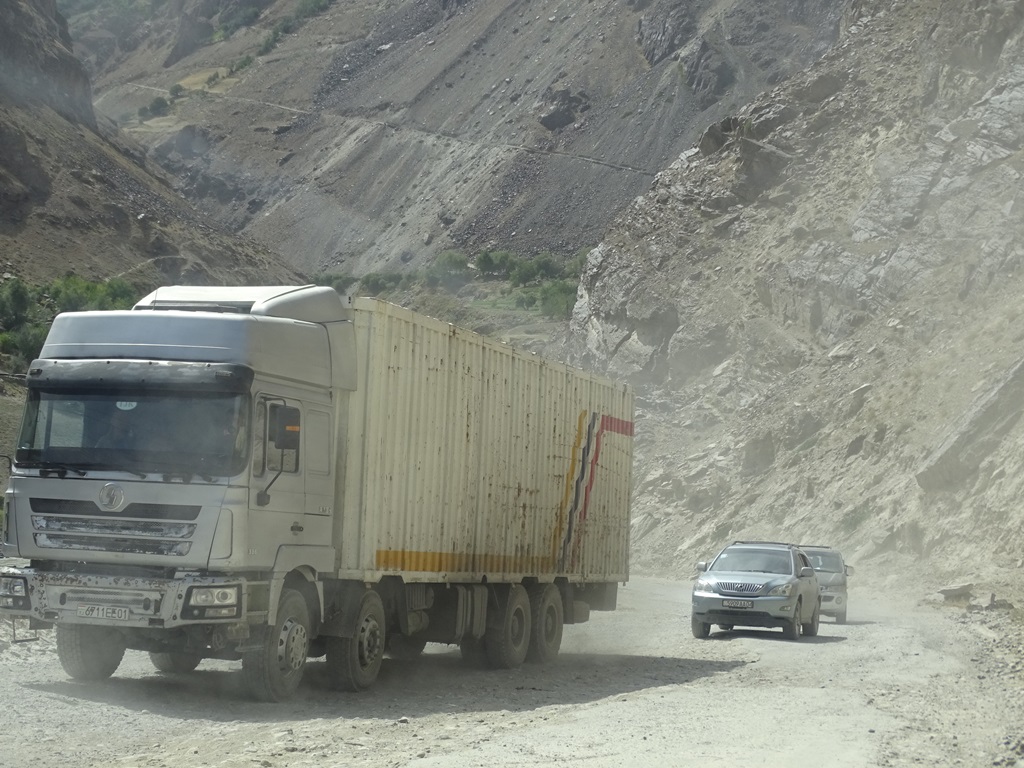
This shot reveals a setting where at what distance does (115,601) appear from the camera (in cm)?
1123

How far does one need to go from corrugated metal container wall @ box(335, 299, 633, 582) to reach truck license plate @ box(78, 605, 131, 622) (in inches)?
84.1

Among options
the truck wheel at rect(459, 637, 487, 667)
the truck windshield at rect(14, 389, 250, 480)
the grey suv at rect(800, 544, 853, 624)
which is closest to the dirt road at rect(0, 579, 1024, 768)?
the truck wheel at rect(459, 637, 487, 667)

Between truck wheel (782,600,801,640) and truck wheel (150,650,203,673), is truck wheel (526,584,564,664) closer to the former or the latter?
truck wheel (782,600,801,640)

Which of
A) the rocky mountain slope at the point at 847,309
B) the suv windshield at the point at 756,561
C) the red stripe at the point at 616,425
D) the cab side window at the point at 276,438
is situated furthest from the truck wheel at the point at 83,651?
the rocky mountain slope at the point at 847,309

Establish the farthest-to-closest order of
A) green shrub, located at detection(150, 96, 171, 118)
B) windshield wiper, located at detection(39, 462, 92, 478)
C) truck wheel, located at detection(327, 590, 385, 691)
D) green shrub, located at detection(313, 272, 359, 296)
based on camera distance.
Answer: green shrub, located at detection(150, 96, 171, 118) → green shrub, located at detection(313, 272, 359, 296) → truck wheel, located at detection(327, 590, 385, 691) → windshield wiper, located at detection(39, 462, 92, 478)

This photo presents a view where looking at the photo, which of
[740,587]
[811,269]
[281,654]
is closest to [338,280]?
[811,269]

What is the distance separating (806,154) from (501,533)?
42.5 m

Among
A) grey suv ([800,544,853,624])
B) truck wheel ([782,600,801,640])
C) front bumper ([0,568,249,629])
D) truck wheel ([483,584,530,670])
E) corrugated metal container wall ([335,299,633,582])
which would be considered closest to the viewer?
front bumper ([0,568,249,629])

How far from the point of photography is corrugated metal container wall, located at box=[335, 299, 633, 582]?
1297cm

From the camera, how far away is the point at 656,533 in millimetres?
44562

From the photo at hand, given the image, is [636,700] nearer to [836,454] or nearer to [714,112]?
[836,454]

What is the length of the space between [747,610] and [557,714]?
9607mm

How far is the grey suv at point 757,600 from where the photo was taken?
69.0ft

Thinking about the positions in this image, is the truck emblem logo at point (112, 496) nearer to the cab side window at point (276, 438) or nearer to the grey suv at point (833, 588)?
the cab side window at point (276, 438)
